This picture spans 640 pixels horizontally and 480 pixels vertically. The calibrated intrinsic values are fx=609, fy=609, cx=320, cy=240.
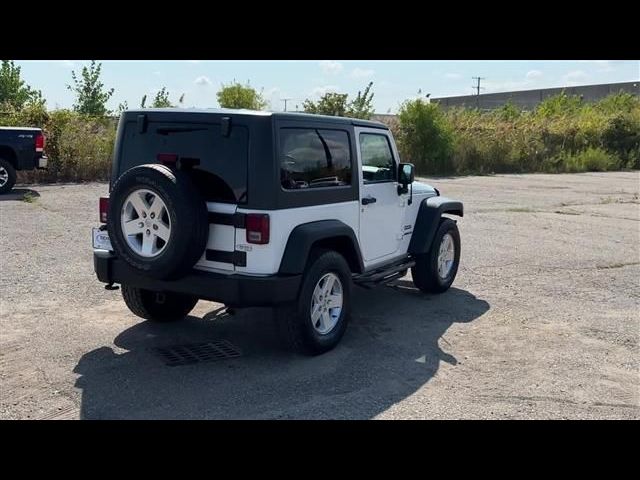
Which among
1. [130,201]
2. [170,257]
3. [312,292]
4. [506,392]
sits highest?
[130,201]

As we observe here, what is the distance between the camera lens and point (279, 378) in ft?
14.6

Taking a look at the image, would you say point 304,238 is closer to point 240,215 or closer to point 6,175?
point 240,215

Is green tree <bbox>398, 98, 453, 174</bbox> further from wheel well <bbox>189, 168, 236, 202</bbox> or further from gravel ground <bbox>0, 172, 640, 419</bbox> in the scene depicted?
wheel well <bbox>189, 168, 236, 202</bbox>

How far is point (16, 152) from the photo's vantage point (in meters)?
13.8

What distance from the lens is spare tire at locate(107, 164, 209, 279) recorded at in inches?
169

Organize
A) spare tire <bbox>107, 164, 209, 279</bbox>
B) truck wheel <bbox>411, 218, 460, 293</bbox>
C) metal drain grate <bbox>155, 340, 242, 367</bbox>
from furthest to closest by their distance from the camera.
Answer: truck wheel <bbox>411, 218, 460, 293</bbox> < metal drain grate <bbox>155, 340, 242, 367</bbox> < spare tire <bbox>107, 164, 209, 279</bbox>

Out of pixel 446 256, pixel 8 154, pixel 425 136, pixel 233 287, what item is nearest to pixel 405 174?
pixel 446 256

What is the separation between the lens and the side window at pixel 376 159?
5.79m

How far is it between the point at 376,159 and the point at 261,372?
2.51m

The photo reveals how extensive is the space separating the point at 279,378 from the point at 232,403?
532 millimetres

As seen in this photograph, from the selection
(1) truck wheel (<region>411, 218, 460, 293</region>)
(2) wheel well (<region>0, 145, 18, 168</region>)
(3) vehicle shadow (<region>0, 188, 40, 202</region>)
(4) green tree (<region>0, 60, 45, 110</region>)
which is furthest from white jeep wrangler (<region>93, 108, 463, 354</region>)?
(4) green tree (<region>0, 60, 45, 110</region>)

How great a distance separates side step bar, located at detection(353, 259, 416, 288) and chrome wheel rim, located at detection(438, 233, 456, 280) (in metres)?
0.68

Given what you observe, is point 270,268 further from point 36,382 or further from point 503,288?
point 503,288
